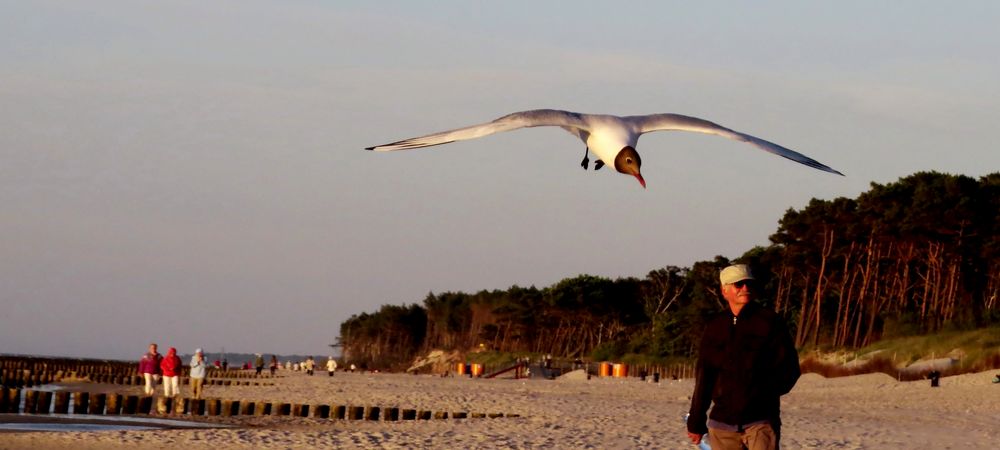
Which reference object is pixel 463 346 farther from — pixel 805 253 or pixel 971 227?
pixel 971 227

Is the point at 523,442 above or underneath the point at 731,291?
underneath

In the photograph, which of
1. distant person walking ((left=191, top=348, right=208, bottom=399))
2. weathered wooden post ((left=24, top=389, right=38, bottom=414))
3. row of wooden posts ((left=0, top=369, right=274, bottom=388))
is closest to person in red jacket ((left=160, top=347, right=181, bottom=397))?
distant person walking ((left=191, top=348, right=208, bottom=399))

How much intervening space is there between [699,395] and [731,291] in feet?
2.39

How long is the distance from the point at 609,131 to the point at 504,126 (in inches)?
66.3

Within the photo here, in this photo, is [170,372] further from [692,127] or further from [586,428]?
[692,127]

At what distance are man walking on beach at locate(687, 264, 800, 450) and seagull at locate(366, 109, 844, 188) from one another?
7.02 m

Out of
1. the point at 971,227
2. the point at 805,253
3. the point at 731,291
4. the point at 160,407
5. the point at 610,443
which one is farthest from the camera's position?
the point at 805,253

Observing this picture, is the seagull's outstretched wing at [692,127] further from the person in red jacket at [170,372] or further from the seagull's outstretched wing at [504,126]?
the person in red jacket at [170,372]

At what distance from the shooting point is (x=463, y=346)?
531 feet

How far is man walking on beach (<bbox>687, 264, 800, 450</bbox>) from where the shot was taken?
8.56 m

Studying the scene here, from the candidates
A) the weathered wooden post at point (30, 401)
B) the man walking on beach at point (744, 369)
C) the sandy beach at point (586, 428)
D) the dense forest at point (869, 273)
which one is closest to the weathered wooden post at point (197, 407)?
the sandy beach at point (586, 428)

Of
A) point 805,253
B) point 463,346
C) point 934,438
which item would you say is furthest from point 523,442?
point 463,346

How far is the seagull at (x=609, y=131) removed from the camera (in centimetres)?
1599

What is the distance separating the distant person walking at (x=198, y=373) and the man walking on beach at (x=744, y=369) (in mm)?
27658
